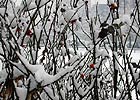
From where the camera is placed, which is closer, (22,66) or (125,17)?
(22,66)

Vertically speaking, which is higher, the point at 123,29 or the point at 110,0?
the point at 110,0

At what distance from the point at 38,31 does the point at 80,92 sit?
475 mm

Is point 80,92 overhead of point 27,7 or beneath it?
beneath

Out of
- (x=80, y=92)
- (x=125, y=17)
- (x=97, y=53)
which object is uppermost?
(x=125, y=17)

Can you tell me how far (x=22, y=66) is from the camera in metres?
0.98

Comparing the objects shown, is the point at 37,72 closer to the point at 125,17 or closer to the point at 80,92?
the point at 80,92

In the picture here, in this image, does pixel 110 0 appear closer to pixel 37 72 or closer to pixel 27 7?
pixel 27 7

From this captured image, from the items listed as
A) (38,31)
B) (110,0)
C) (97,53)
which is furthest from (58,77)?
(110,0)

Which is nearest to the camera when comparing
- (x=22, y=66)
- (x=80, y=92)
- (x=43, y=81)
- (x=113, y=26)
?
(x=43, y=81)

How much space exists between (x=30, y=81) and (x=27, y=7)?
1056 millimetres

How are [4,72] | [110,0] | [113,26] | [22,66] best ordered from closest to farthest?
[22,66]
[4,72]
[113,26]
[110,0]

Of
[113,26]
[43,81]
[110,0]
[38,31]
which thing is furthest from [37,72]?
[110,0]

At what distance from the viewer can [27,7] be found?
6.00ft

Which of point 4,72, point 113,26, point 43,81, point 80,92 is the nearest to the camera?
point 43,81
